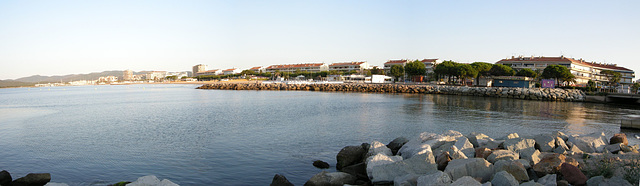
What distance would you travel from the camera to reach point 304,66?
149375 millimetres

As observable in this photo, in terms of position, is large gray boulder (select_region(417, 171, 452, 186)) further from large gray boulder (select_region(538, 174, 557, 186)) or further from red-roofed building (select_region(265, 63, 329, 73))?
red-roofed building (select_region(265, 63, 329, 73))

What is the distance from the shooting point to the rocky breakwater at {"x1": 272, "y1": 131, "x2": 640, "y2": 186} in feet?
22.6

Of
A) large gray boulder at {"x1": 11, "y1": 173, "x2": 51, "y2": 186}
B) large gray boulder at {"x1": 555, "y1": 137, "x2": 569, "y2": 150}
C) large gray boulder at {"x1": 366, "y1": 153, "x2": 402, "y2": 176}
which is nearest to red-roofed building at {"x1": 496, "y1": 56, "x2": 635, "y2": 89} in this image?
large gray boulder at {"x1": 555, "y1": 137, "x2": 569, "y2": 150}

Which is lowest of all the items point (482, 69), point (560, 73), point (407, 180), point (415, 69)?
point (407, 180)

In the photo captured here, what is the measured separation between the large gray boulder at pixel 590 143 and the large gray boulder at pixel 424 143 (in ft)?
11.6

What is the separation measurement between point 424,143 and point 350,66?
12324 centimetres

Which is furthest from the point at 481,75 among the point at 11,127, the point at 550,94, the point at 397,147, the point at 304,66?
the point at 304,66

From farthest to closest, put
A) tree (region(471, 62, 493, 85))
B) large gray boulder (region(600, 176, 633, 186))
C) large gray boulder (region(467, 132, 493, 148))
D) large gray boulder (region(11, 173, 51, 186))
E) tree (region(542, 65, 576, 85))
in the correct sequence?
1. tree (region(471, 62, 493, 85))
2. tree (region(542, 65, 576, 85))
3. large gray boulder (region(467, 132, 493, 148))
4. large gray boulder (region(11, 173, 51, 186))
5. large gray boulder (region(600, 176, 633, 186))

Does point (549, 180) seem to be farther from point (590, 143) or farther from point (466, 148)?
point (590, 143)

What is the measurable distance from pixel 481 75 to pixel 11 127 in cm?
7351

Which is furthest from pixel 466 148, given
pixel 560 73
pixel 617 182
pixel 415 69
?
pixel 415 69

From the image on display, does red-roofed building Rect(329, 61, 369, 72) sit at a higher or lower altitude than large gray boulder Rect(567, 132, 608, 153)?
higher

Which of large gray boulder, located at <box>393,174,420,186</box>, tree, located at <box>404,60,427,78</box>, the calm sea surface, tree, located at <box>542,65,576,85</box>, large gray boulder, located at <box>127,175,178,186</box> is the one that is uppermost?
tree, located at <box>404,60,427,78</box>

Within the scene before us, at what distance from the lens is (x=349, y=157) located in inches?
417
